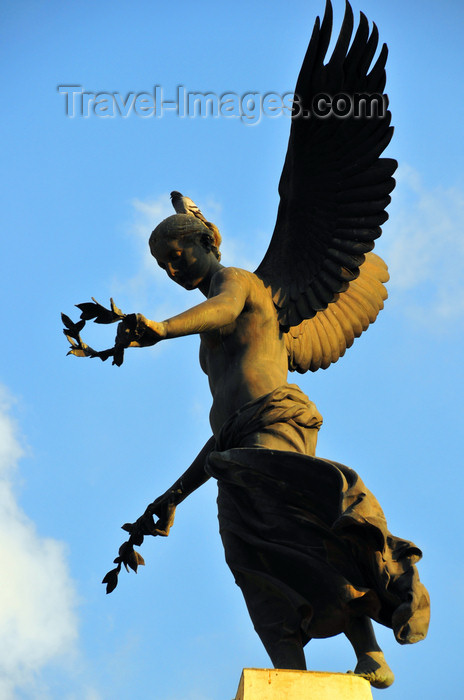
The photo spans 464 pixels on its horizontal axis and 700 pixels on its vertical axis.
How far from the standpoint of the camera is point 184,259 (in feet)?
23.1

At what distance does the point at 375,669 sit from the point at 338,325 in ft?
8.79

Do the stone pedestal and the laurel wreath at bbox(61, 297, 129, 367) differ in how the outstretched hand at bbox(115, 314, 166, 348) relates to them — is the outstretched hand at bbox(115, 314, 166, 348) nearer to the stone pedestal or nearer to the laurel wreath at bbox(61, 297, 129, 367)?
the laurel wreath at bbox(61, 297, 129, 367)

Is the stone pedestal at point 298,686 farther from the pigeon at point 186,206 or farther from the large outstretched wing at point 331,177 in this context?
the pigeon at point 186,206

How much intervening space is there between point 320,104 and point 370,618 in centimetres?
322

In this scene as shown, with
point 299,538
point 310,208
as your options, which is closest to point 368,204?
point 310,208

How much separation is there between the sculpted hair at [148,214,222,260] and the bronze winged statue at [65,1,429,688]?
10 mm

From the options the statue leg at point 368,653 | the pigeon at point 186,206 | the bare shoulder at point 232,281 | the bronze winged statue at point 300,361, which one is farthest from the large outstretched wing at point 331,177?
the statue leg at point 368,653

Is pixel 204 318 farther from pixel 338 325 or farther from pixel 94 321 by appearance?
pixel 338 325

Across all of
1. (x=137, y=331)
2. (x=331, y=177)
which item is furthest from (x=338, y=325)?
(x=137, y=331)

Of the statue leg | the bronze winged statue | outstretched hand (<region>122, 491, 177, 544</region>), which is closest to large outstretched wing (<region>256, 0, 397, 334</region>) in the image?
the bronze winged statue

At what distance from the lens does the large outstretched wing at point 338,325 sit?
7.26 m

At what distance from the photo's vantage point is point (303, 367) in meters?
7.30

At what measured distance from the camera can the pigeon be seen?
25.0 feet

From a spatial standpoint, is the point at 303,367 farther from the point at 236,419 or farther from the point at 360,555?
the point at 360,555
